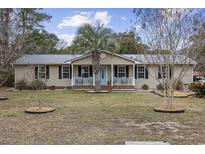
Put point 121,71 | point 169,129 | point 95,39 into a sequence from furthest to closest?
point 121,71 < point 95,39 < point 169,129

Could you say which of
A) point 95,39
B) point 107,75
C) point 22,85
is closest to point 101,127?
point 95,39

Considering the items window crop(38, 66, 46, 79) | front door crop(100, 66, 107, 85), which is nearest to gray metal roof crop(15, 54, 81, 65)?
window crop(38, 66, 46, 79)

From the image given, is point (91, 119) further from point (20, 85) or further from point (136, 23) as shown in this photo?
point (20, 85)

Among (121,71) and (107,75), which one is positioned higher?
(121,71)

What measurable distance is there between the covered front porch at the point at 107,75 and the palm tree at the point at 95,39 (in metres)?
1.95

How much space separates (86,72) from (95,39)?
12.9 ft

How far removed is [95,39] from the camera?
20.1 metres

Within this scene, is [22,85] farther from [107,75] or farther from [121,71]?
[121,71]

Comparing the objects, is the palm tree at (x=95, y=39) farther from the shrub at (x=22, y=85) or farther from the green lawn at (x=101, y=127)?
the green lawn at (x=101, y=127)

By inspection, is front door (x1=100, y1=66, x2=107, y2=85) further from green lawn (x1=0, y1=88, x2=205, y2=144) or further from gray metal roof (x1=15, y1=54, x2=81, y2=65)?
green lawn (x1=0, y1=88, x2=205, y2=144)

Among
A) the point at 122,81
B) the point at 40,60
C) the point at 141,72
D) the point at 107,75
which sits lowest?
the point at 122,81

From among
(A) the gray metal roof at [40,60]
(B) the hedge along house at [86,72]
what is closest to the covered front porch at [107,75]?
(B) the hedge along house at [86,72]
